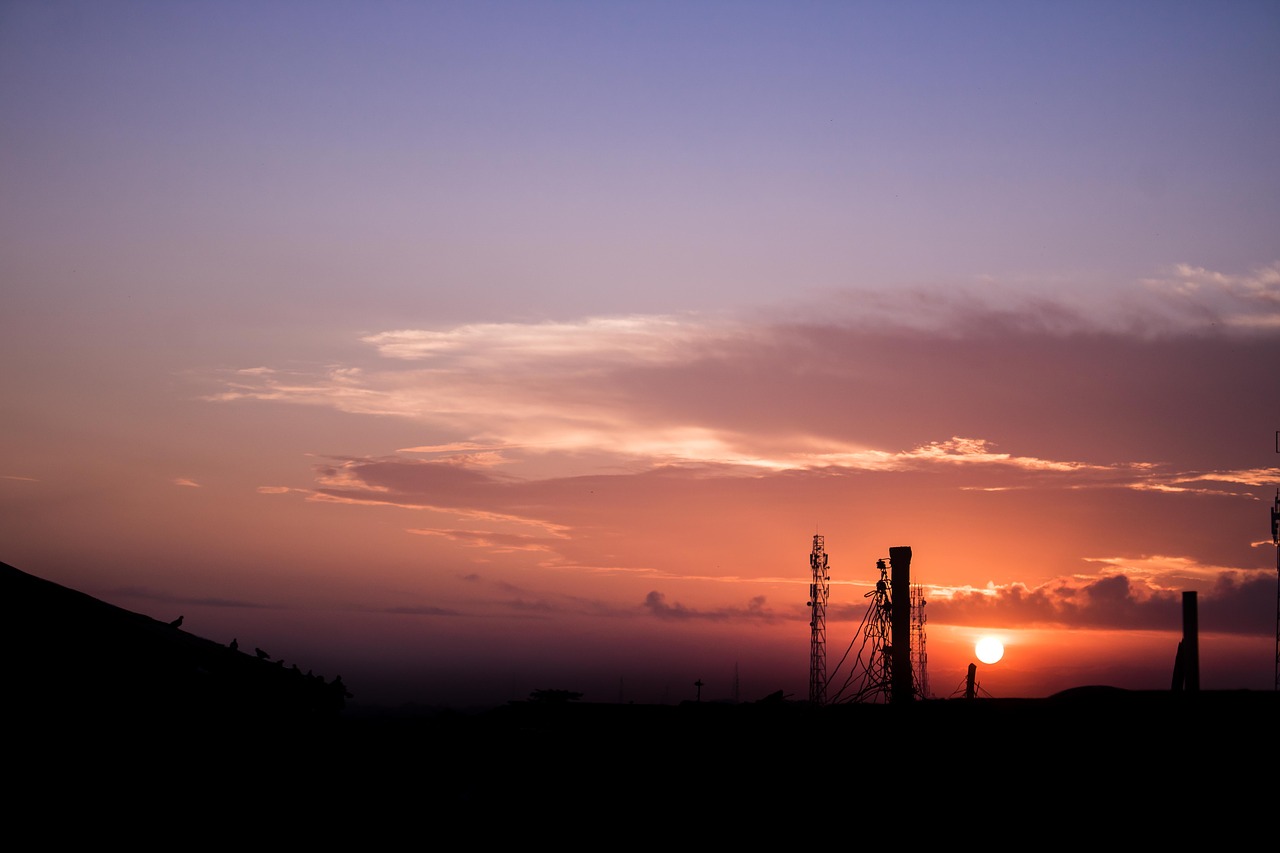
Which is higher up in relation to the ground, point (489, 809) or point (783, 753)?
point (783, 753)

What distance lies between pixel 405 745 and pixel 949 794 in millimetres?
12294

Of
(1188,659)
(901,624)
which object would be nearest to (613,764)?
(901,624)

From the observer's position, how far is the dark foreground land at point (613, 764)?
16.8 metres

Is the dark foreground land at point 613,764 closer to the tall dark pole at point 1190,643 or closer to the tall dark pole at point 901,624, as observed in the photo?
the tall dark pole at point 901,624

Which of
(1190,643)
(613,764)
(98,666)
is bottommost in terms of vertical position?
(613,764)

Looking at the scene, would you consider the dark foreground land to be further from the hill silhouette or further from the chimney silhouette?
the chimney silhouette

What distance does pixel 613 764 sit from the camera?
784 inches

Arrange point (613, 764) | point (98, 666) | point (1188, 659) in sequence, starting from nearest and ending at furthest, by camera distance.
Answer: point (98, 666)
point (613, 764)
point (1188, 659)

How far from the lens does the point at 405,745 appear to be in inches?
926

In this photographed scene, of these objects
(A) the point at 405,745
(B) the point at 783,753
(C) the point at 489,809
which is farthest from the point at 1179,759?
(A) the point at 405,745

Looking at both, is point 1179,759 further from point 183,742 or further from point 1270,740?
point 183,742

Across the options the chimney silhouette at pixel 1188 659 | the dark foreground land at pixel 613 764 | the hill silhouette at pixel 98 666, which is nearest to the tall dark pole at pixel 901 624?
the dark foreground land at pixel 613 764

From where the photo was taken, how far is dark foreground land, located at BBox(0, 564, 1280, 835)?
16.8 metres

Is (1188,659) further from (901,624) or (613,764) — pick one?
(613,764)
